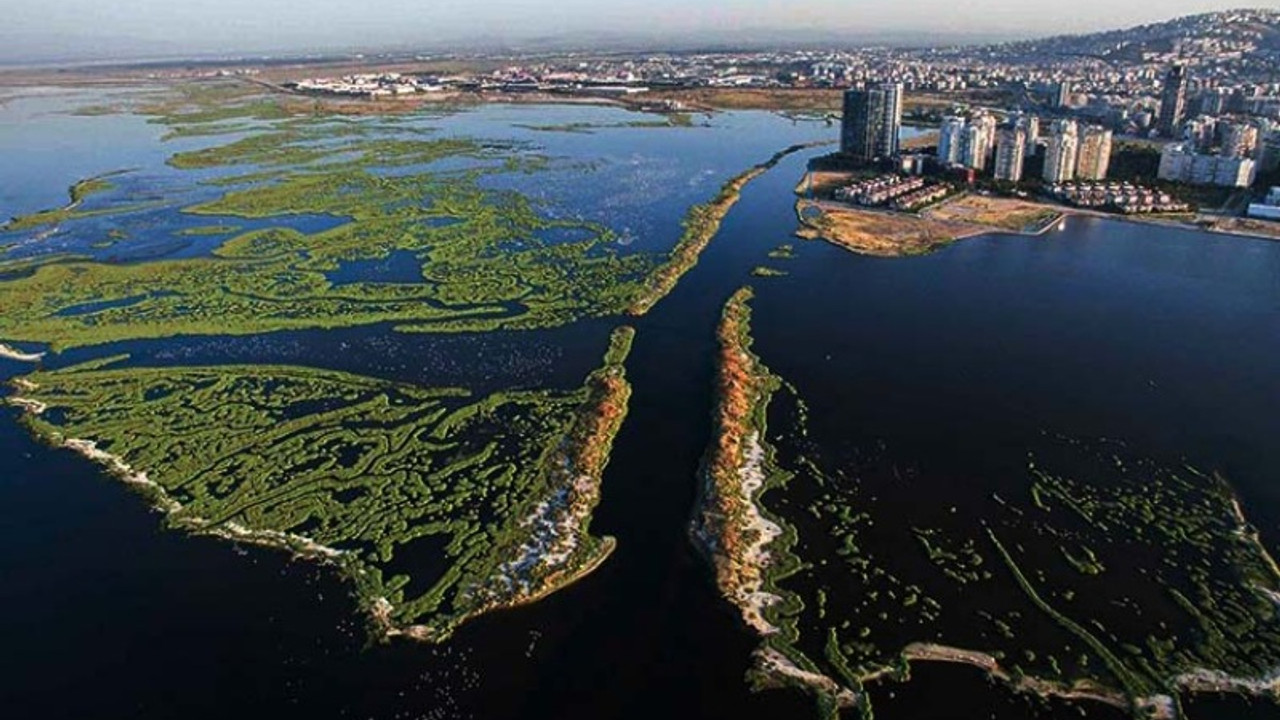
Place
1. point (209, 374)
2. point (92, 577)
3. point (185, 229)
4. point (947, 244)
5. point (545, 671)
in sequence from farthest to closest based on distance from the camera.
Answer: point (185, 229)
point (947, 244)
point (209, 374)
point (92, 577)
point (545, 671)

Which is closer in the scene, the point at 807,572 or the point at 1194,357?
the point at 807,572

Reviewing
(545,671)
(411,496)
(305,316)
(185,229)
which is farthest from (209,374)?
(185,229)

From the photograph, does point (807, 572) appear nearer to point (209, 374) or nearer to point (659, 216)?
point (209, 374)

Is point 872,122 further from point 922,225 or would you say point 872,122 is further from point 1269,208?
point 1269,208

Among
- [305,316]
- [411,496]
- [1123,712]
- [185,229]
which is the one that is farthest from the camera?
[185,229]

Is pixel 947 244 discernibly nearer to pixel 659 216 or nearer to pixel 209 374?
pixel 659 216

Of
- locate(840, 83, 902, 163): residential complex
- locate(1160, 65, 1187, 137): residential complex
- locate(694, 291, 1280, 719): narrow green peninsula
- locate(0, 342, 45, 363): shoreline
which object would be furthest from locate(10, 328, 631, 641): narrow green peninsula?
locate(1160, 65, 1187, 137): residential complex

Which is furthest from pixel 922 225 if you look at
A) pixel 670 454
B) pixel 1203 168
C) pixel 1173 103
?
pixel 1173 103
